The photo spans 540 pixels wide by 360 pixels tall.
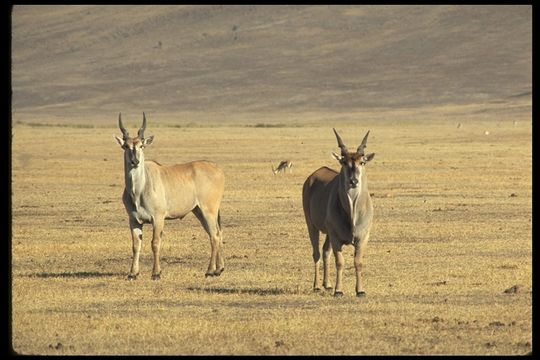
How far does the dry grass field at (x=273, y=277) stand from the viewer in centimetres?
1148

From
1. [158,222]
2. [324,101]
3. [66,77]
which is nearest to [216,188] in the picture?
[158,222]

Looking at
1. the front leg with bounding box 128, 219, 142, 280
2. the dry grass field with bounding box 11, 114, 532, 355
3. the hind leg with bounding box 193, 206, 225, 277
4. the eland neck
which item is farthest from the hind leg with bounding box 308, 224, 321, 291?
the front leg with bounding box 128, 219, 142, 280

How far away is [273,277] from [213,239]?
139 centimetres

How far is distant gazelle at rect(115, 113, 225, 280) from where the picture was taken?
16.2 metres

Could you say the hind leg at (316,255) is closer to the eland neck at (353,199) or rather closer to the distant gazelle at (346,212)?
the distant gazelle at (346,212)

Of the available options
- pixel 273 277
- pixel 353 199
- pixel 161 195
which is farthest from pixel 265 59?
pixel 353 199

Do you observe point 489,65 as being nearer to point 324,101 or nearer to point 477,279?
point 324,101

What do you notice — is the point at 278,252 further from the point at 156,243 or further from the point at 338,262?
the point at 338,262

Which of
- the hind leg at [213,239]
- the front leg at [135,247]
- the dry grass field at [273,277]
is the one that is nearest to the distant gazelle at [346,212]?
the dry grass field at [273,277]

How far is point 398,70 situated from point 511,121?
4506 cm

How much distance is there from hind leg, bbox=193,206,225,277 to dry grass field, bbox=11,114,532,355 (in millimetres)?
205

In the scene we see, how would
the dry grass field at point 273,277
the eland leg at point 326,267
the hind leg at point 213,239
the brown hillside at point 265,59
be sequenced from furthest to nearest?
the brown hillside at point 265,59 < the hind leg at point 213,239 < the eland leg at point 326,267 < the dry grass field at point 273,277

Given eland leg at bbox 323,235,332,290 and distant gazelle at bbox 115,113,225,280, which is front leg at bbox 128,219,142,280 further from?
eland leg at bbox 323,235,332,290

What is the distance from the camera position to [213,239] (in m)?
16.9
